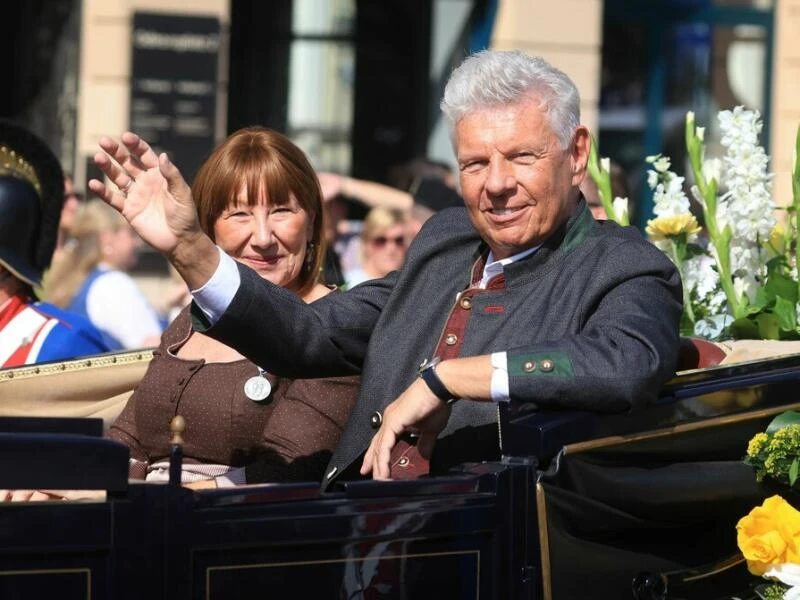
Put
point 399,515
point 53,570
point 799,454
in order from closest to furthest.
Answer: point 53,570 < point 399,515 < point 799,454

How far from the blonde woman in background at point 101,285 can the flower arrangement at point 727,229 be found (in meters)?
2.84

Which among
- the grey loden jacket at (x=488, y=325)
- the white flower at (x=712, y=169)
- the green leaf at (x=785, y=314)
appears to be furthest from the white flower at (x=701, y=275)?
the grey loden jacket at (x=488, y=325)

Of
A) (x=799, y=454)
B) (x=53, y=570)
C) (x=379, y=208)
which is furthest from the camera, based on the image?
(x=379, y=208)

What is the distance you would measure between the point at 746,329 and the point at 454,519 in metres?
1.28

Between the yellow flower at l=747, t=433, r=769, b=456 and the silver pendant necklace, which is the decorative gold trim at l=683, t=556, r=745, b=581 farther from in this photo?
the silver pendant necklace

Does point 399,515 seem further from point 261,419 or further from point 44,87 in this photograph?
point 44,87

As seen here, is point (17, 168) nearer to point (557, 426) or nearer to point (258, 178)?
point (258, 178)

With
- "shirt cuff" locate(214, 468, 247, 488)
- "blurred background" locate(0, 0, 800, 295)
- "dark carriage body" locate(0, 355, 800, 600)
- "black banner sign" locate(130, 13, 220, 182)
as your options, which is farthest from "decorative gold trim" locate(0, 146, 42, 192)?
"blurred background" locate(0, 0, 800, 295)

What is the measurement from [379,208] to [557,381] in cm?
475

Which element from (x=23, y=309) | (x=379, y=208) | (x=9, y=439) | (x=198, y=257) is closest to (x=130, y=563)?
(x=9, y=439)

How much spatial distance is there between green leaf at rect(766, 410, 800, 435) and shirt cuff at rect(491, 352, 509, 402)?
0.52m

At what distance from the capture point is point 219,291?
2865 mm

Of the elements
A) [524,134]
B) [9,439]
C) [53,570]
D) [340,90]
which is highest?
[340,90]

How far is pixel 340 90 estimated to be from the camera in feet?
34.7
